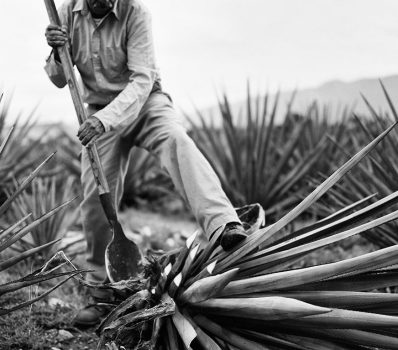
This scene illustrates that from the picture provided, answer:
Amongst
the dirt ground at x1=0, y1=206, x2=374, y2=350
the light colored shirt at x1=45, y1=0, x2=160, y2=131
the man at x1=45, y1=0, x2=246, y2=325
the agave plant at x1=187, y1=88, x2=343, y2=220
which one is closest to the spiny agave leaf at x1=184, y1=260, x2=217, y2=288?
the man at x1=45, y1=0, x2=246, y2=325

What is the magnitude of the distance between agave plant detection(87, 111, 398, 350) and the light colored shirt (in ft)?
3.10

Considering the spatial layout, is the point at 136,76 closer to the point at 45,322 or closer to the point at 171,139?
the point at 171,139

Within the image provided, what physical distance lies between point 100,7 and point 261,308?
185 centimetres

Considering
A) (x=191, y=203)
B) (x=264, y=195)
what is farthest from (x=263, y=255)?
(x=264, y=195)

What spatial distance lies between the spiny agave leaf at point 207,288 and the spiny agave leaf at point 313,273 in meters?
0.06

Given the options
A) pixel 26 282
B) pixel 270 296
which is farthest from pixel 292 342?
pixel 26 282

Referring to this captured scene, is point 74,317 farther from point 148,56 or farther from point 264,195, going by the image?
point 264,195

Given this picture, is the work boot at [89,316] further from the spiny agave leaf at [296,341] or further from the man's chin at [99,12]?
the man's chin at [99,12]

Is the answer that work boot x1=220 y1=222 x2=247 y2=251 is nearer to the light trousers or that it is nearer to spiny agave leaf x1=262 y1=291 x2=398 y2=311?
the light trousers

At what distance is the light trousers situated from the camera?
272 cm

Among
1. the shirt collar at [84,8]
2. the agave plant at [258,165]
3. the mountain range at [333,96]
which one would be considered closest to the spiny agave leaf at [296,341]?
the shirt collar at [84,8]

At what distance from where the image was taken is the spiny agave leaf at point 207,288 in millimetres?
2005

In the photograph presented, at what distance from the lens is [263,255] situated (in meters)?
2.31

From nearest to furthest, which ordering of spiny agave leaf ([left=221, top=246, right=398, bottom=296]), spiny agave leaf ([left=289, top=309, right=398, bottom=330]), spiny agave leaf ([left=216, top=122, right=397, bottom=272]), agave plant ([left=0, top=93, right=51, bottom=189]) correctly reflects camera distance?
spiny agave leaf ([left=289, top=309, right=398, bottom=330]) < spiny agave leaf ([left=221, top=246, right=398, bottom=296]) < spiny agave leaf ([left=216, top=122, right=397, bottom=272]) < agave plant ([left=0, top=93, right=51, bottom=189])
